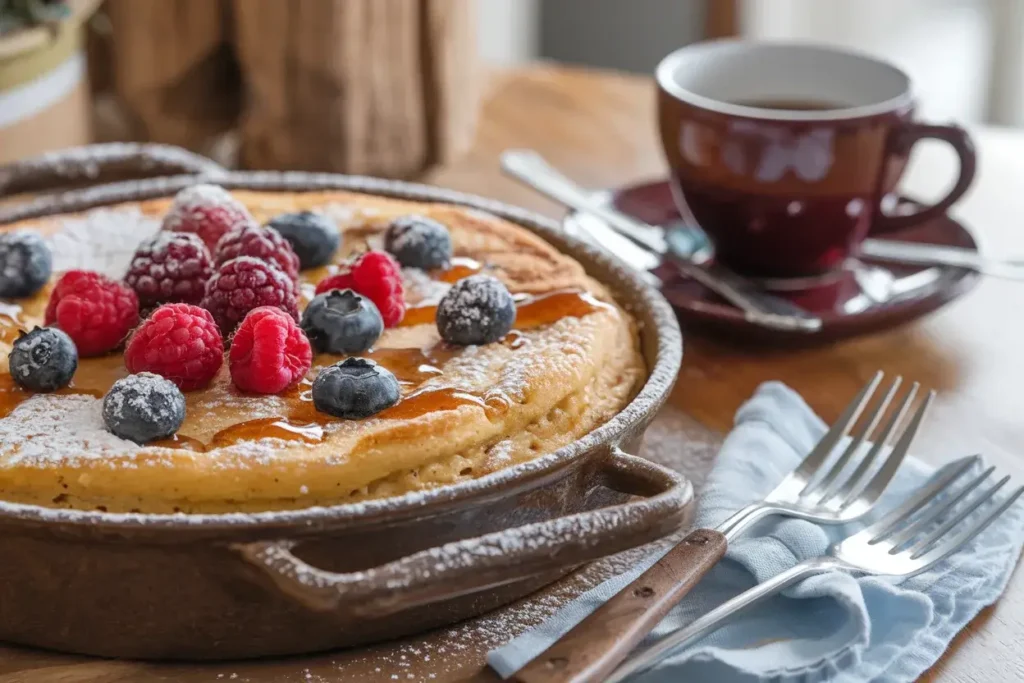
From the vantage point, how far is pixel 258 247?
4.29ft

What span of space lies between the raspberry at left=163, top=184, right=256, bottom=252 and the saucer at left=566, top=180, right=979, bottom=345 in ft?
1.88

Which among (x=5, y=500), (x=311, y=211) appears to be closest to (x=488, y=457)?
(x=5, y=500)

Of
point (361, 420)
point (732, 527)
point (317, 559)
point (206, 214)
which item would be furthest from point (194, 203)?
point (732, 527)

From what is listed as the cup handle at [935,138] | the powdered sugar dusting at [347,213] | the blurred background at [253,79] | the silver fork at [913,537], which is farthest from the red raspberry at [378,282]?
the blurred background at [253,79]

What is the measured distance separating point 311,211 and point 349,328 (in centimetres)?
38

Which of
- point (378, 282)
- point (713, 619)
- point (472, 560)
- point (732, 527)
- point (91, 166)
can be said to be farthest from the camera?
point (91, 166)

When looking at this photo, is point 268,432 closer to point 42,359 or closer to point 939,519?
point 42,359

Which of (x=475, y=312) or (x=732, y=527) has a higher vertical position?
(x=475, y=312)

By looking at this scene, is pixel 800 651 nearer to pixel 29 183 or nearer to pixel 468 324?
pixel 468 324

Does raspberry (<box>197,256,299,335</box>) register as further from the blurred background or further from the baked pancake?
the blurred background

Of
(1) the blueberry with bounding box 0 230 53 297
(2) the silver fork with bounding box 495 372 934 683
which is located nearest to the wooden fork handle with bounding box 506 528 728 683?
(2) the silver fork with bounding box 495 372 934 683

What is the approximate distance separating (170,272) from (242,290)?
4.1 inches

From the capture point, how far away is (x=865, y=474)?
131 centimetres

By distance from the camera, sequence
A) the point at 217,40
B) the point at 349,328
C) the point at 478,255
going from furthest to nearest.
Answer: the point at 217,40, the point at 478,255, the point at 349,328
